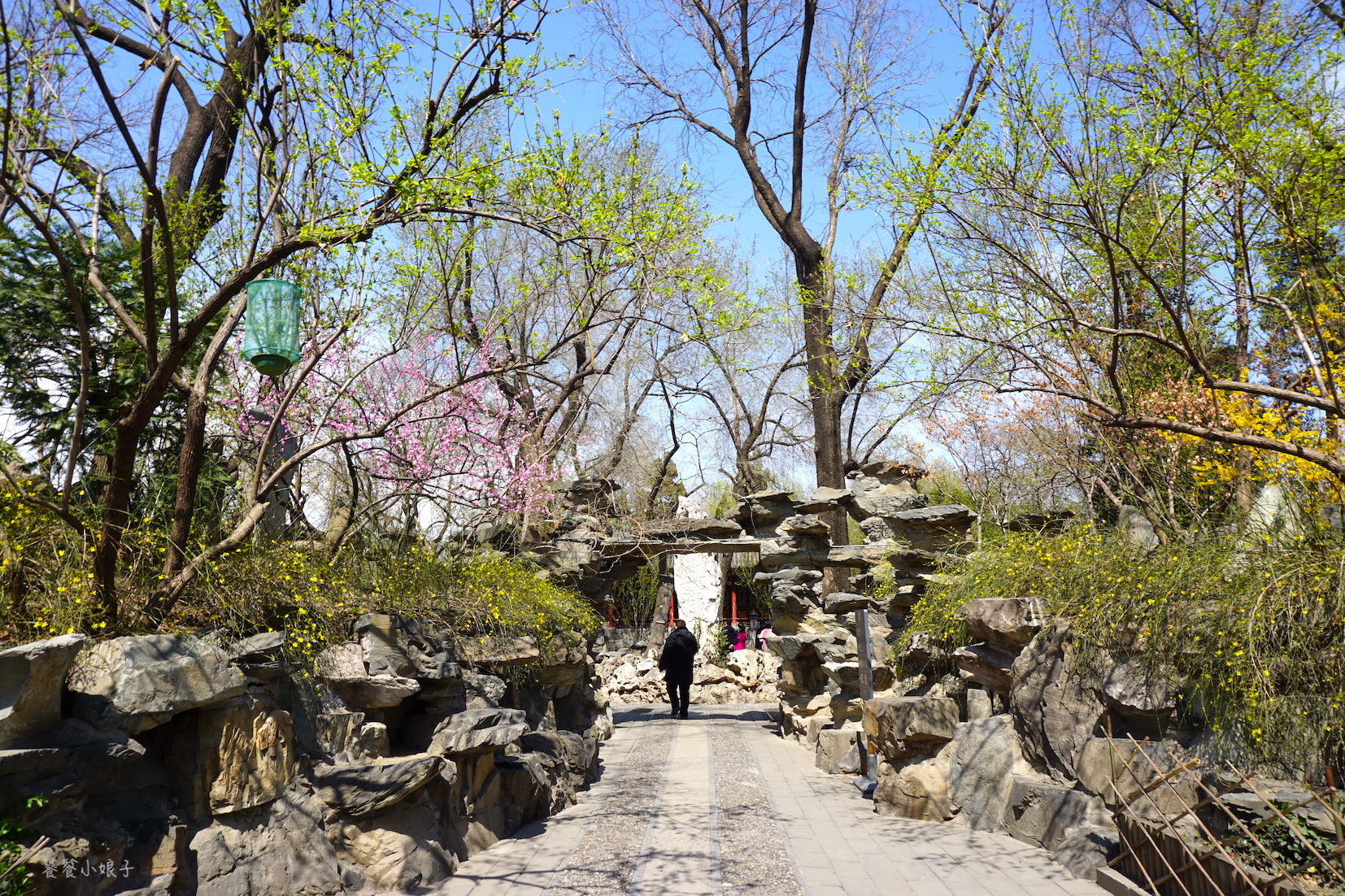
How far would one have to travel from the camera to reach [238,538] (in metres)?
4.54

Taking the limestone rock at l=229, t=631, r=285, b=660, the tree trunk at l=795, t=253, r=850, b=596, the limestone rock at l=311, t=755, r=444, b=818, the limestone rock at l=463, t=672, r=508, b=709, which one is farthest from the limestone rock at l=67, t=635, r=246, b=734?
the tree trunk at l=795, t=253, r=850, b=596

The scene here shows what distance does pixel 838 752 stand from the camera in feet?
28.4

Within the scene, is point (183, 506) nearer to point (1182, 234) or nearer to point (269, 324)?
point (269, 324)

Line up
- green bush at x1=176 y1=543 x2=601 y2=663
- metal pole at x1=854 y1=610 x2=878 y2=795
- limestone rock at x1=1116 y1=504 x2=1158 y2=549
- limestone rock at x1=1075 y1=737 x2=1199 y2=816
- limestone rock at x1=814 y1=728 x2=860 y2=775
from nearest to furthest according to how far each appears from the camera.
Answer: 1. limestone rock at x1=1075 y1=737 x2=1199 y2=816
2. green bush at x1=176 y1=543 x2=601 y2=663
3. limestone rock at x1=1116 y1=504 x2=1158 y2=549
4. metal pole at x1=854 y1=610 x2=878 y2=795
5. limestone rock at x1=814 y1=728 x2=860 y2=775

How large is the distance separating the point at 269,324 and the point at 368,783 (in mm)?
2611

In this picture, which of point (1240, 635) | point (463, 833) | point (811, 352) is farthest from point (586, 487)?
point (1240, 635)

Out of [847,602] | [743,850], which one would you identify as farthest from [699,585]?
[743,850]

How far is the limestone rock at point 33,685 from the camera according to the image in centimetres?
304

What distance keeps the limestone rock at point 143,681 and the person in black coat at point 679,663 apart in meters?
9.32

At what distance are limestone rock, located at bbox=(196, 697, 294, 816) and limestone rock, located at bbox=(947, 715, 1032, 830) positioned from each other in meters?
4.66

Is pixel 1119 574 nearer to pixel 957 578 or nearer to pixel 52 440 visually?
pixel 957 578

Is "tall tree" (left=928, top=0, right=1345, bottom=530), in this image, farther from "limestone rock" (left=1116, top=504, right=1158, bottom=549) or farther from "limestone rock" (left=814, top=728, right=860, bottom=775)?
"limestone rock" (left=814, top=728, right=860, bottom=775)

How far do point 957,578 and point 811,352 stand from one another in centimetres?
692

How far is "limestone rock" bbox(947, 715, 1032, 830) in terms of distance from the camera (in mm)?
5953
